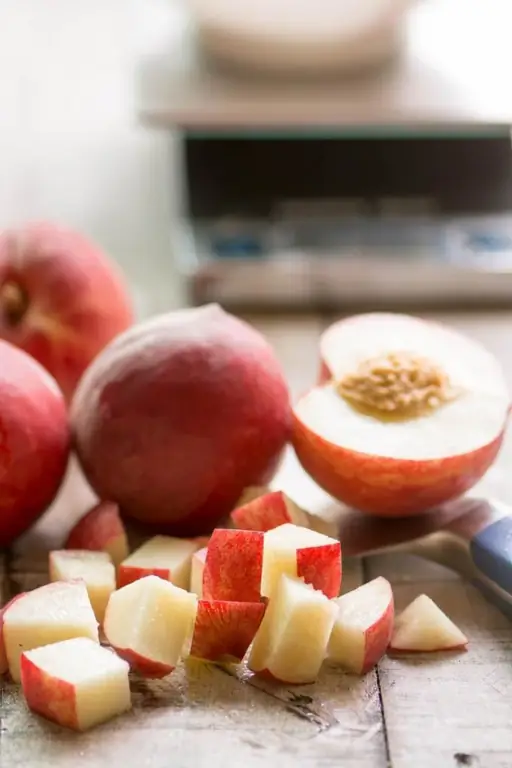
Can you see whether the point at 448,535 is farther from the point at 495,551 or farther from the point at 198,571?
the point at 198,571

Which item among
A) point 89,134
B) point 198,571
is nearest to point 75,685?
point 198,571

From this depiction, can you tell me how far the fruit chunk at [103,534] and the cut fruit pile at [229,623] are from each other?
0.20 ft

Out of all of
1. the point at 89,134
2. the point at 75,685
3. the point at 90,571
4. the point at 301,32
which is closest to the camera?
the point at 75,685

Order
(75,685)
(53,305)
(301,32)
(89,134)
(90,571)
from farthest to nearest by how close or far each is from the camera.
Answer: (89,134) < (301,32) < (53,305) < (90,571) < (75,685)

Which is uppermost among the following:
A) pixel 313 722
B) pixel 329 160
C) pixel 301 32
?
pixel 301 32

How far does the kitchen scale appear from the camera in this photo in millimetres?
1096

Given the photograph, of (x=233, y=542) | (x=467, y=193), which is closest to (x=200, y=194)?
(x=467, y=193)

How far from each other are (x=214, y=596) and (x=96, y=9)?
1.35 metres

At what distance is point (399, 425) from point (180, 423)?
149 mm

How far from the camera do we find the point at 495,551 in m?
0.72

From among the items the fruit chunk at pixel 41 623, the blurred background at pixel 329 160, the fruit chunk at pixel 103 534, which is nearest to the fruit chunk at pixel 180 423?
the fruit chunk at pixel 103 534

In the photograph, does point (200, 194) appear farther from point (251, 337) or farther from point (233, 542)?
point (233, 542)

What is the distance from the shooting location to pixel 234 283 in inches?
44.0

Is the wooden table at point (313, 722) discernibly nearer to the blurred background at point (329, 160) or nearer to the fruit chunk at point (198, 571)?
the fruit chunk at point (198, 571)
